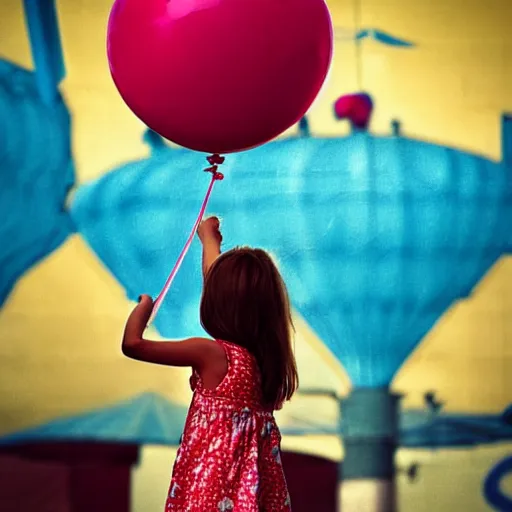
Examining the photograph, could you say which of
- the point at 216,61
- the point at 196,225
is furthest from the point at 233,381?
the point at 216,61

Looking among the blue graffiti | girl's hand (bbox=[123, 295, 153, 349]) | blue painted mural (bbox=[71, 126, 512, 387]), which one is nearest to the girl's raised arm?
girl's hand (bbox=[123, 295, 153, 349])

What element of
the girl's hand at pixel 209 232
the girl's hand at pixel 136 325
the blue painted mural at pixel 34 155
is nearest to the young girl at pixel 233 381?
the girl's hand at pixel 136 325

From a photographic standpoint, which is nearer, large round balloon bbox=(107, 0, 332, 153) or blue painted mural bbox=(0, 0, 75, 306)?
large round balloon bbox=(107, 0, 332, 153)

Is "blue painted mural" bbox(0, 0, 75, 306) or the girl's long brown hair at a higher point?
"blue painted mural" bbox(0, 0, 75, 306)

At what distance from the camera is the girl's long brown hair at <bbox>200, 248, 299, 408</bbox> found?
167cm

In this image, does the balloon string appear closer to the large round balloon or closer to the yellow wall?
the large round balloon

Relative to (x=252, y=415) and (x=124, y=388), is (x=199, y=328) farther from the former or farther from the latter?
(x=252, y=415)

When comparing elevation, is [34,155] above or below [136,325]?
above

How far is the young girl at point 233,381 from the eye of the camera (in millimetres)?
1639

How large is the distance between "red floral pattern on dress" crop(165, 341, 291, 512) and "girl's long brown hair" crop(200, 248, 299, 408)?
0.02 m

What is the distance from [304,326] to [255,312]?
125 centimetres

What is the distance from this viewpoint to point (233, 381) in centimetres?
167

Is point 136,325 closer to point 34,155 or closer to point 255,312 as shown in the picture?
point 255,312

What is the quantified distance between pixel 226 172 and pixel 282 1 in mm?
1223
